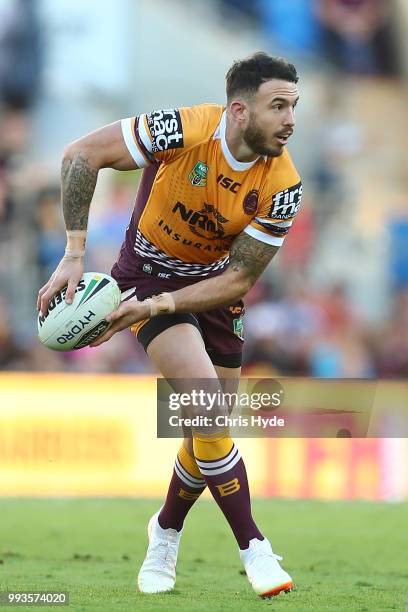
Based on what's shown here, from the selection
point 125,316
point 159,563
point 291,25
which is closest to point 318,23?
point 291,25

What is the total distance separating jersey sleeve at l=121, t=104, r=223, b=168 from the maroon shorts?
73 centimetres

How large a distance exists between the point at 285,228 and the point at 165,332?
84 cm

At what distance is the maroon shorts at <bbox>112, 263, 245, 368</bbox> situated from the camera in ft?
23.0

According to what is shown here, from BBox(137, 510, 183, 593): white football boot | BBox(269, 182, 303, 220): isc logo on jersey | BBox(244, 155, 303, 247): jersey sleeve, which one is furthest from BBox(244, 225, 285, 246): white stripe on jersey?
BBox(137, 510, 183, 593): white football boot

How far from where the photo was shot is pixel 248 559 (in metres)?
6.43

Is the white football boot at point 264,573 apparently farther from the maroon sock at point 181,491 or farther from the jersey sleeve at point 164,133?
the jersey sleeve at point 164,133

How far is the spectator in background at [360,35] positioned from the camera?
19.0 meters

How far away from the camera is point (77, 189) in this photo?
6.53 m

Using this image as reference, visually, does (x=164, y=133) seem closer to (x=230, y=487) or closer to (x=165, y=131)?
(x=165, y=131)

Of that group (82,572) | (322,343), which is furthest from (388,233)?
(82,572)

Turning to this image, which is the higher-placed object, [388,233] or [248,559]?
[388,233]

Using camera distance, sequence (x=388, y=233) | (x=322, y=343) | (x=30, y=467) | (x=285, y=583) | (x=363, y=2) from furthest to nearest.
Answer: (x=363, y=2) → (x=388, y=233) → (x=322, y=343) → (x=30, y=467) → (x=285, y=583)

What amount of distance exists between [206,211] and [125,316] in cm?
73

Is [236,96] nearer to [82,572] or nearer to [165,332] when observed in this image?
[165,332]
